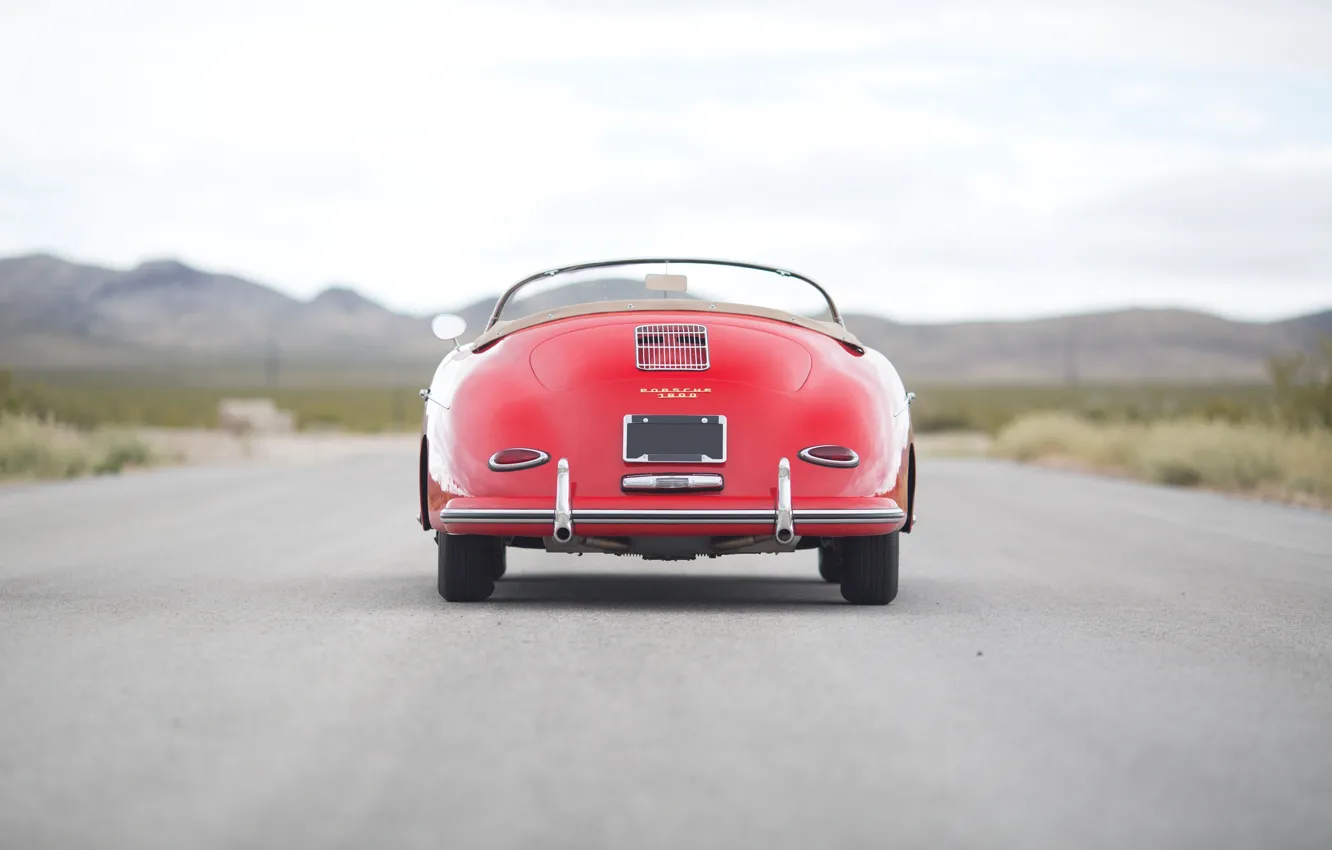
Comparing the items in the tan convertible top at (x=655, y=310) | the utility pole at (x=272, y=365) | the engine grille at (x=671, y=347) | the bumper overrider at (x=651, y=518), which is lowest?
the utility pole at (x=272, y=365)

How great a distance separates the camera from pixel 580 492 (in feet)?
26.5

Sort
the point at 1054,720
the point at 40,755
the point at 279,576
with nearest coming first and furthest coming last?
the point at 40,755
the point at 1054,720
the point at 279,576

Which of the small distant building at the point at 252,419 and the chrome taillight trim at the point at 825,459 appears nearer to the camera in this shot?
the chrome taillight trim at the point at 825,459

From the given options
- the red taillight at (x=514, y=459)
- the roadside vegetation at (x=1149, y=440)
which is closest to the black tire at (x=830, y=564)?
the red taillight at (x=514, y=459)

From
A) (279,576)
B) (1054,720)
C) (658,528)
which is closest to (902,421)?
(658,528)

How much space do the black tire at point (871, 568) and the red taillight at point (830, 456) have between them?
66 cm

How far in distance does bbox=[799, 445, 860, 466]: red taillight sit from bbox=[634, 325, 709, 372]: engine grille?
601 millimetres

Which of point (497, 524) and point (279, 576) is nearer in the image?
point (497, 524)

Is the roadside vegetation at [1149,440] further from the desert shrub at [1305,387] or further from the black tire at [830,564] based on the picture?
the black tire at [830,564]

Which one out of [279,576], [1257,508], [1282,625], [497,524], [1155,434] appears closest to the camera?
[497,524]

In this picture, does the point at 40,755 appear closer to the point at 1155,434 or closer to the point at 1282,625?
the point at 1282,625

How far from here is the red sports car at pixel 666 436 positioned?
26.5ft

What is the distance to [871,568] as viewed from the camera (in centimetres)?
880

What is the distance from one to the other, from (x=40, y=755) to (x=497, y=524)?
9.98ft
